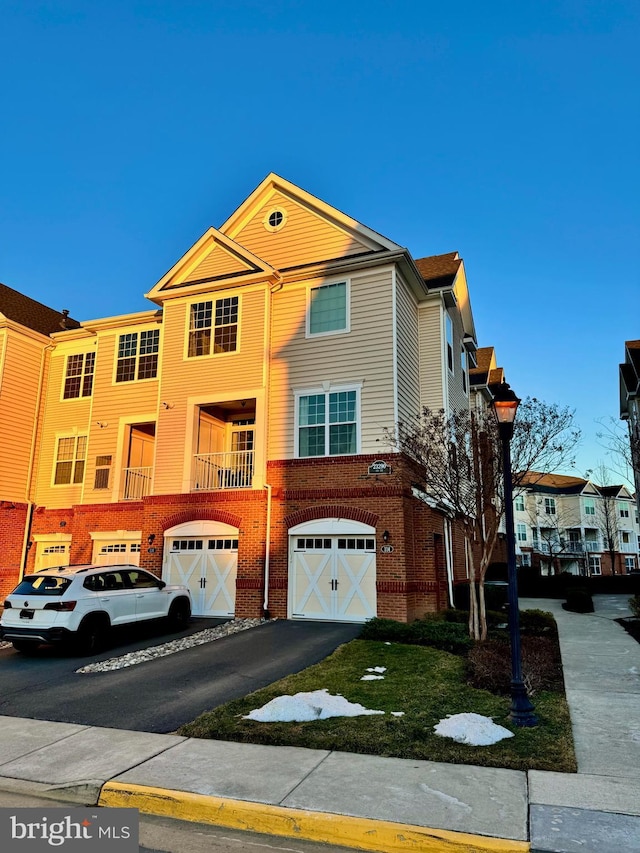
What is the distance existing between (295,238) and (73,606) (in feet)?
41.0

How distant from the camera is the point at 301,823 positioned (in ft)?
16.2

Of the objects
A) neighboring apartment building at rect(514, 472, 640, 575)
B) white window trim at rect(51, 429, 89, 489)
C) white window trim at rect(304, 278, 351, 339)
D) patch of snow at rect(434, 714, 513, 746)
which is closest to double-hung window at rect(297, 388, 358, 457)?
white window trim at rect(304, 278, 351, 339)

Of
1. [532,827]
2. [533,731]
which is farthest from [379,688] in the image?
[532,827]

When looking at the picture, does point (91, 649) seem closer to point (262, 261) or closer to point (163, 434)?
point (163, 434)

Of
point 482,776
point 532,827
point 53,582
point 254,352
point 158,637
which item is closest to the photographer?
point 532,827

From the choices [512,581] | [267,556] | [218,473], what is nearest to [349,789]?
[512,581]

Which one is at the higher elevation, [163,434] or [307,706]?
[163,434]

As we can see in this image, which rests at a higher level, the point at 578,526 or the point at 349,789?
the point at 578,526

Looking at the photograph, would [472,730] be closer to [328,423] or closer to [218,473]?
[328,423]

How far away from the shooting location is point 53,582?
1238 centimetres

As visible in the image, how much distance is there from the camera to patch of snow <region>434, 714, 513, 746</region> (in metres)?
6.84

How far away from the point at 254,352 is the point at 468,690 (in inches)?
461

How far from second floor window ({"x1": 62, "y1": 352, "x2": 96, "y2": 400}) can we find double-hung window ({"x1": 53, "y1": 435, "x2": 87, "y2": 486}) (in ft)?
5.59

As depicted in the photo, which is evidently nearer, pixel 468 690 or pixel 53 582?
pixel 468 690
